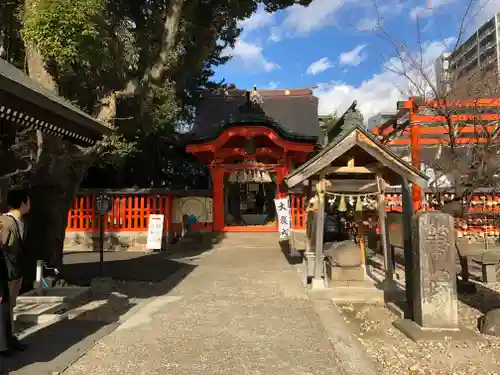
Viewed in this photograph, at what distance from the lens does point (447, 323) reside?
5.53 m

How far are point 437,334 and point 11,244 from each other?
5.03 metres

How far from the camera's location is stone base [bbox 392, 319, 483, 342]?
17.4 feet

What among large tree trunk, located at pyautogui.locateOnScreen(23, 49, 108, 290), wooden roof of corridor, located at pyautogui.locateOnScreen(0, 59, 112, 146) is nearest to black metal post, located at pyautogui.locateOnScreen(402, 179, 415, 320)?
wooden roof of corridor, located at pyautogui.locateOnScreen(0, 59, 112, 146)

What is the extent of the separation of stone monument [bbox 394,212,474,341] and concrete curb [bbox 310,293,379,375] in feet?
2.85

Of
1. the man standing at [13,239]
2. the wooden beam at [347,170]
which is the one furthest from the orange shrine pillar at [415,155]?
the man standing at [13,239]

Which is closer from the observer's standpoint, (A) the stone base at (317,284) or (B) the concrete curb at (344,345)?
(B) the concrete curb at (344,345)

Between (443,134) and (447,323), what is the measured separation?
38.1 ft

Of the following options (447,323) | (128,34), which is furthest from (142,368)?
(128,34)

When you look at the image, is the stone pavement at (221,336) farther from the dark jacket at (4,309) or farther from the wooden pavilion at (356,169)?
the wooden pavilion at (356,169)

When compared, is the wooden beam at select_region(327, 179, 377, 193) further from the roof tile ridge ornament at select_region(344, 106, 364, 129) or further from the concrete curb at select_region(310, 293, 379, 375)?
the concrete curb at select_region(310, 293, 379, 375)

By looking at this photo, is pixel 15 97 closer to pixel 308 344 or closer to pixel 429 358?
pixel 308 344

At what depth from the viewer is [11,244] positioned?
425 cm

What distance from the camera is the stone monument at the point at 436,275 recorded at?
5.54 m

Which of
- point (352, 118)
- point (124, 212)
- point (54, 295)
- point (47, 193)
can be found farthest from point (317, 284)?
point (124, 212)
